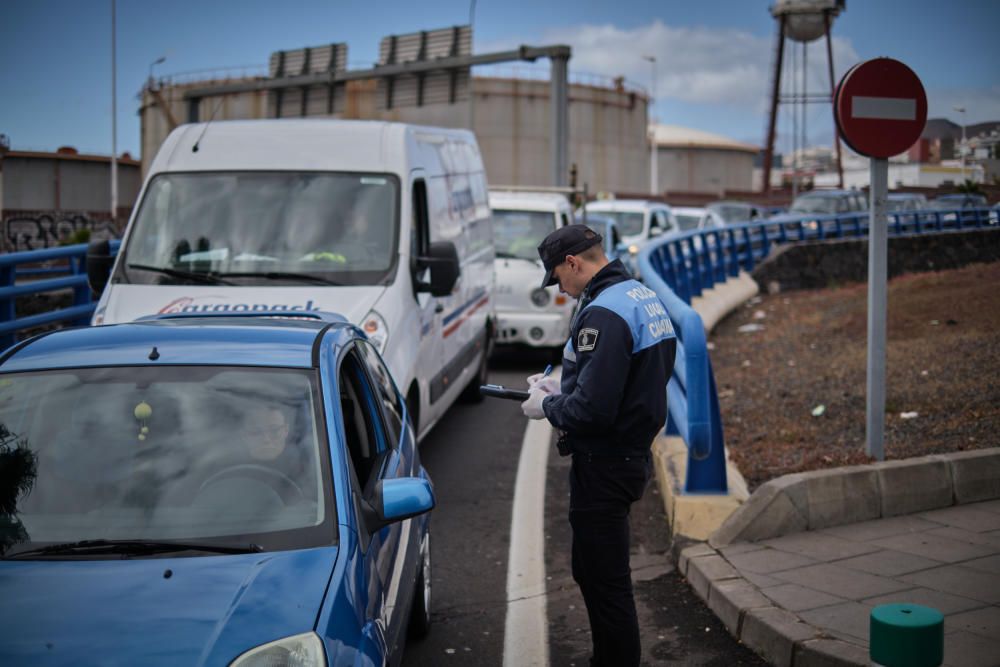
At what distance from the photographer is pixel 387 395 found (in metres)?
5.34

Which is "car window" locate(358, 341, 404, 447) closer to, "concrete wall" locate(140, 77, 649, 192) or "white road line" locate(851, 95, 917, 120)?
"white road line" locate(851, 95, 917, 120)

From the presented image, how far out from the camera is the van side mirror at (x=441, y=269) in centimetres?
841

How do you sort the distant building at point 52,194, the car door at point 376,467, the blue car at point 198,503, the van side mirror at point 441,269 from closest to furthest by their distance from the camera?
the blue car at point 198,503
the car door at point 376,467
the van side mirror at point 441,269
the distant building at point 52,194

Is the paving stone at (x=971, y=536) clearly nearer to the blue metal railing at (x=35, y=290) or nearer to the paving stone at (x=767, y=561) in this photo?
the paving stone at (x=767, y=561)

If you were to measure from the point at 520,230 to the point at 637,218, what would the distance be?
29.0ft

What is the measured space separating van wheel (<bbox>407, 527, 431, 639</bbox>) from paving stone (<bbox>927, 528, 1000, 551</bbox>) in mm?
2729

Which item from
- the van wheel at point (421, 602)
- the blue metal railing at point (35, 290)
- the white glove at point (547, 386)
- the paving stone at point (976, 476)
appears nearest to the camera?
the white glove at point (547, 386)

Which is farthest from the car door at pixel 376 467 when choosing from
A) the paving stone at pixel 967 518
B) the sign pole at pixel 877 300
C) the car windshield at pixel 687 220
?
the car windshield at pixel 687 220

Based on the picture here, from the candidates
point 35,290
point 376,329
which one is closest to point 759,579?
point 376,329

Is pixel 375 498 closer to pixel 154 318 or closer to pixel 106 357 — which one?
pixel 106 357

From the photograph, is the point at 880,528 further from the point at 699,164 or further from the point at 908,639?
the point at 699,164

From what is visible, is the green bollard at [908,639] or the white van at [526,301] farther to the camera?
the white van at [526,301]

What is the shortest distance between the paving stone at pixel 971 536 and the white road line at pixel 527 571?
6.99 ft

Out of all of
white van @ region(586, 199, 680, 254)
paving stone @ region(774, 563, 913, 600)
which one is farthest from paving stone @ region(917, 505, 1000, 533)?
white van @ region(586, 199, 680, 254)
